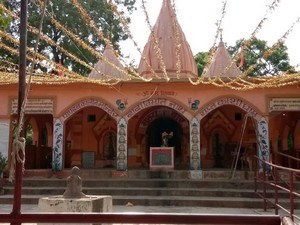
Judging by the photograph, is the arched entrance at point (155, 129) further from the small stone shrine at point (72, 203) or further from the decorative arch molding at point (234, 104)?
the small stone shrine at point (72, 203)

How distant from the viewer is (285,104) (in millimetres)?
13617

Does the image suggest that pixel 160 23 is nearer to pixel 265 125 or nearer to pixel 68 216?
pixel 265 125

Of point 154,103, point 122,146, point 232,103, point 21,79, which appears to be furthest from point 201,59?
point 21,79

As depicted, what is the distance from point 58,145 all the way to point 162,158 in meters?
3.72

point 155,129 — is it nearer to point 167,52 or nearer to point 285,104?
point 167,52

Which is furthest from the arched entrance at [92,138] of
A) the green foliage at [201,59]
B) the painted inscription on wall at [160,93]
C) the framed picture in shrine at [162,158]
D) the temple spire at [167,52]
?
the green foliage at [201,59]

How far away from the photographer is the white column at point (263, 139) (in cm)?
1346

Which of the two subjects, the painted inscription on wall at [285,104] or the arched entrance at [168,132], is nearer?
the painted inscription on wall at [285,104]

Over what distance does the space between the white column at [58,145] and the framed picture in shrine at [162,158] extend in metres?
3.22

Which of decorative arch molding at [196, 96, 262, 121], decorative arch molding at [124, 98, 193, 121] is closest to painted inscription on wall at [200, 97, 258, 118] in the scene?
decorative arch molding at [196, 96, 262, 121]

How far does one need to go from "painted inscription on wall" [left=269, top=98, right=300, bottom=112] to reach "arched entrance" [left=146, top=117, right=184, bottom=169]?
4.43m

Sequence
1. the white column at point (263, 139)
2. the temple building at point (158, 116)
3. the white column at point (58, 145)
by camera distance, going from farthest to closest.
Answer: the white column at point (58, 145)
the temple building at point (158, 116)
the white column at point (263, 139)

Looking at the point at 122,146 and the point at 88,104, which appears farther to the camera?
the point at 88,104

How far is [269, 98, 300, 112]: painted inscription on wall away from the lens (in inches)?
535
